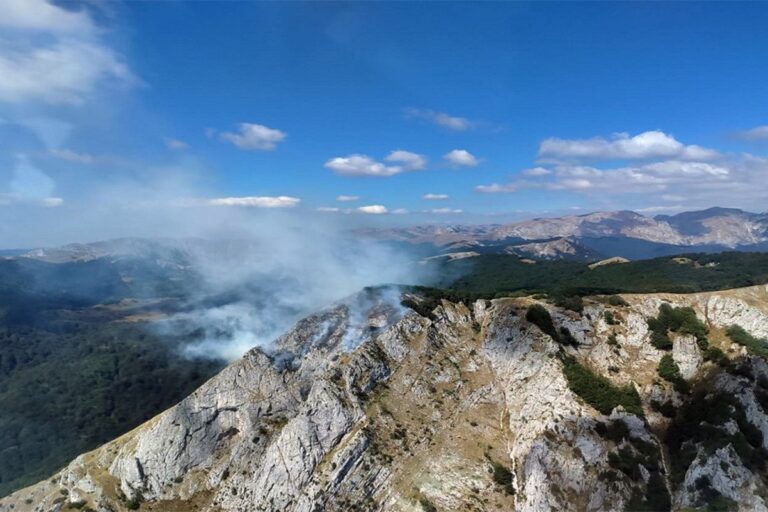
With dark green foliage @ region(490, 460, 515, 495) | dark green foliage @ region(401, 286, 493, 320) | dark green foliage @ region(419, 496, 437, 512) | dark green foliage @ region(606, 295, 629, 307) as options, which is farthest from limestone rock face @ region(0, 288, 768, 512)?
dark green foliage @ region(401, 286, 493, 320)

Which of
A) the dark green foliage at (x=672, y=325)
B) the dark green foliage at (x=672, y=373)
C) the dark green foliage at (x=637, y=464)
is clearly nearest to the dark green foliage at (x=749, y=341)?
the dark green foliage at (x=672, y=325)

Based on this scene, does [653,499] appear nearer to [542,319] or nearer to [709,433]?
[709,433]

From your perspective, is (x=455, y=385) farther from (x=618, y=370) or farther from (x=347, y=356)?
(x=618, y=370)

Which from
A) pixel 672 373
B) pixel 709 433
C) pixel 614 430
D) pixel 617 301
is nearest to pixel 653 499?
pixel 614 430

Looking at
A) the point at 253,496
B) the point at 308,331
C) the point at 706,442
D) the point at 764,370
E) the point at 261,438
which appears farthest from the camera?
the point at 308,331

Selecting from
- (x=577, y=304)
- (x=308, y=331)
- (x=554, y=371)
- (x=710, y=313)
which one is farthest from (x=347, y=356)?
(x=710, y=313)

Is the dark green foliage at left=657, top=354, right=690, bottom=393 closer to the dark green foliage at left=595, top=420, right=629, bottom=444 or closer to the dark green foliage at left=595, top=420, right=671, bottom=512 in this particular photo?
the dark green foliage at left=595, top=420, right=671, bottom=512
